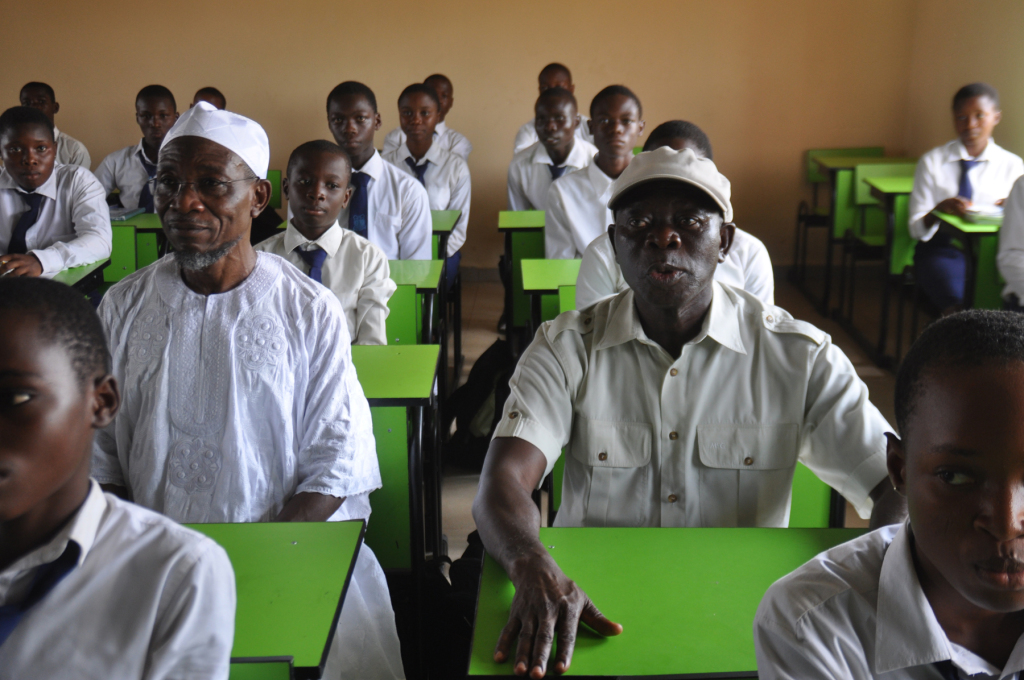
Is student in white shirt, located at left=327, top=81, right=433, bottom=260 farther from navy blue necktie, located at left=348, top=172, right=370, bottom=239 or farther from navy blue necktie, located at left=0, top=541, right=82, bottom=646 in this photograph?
navy blue necktie, located at left=0, top=541, right=82, bottom=646

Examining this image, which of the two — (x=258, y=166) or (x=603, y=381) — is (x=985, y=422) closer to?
(x=603, y=381)

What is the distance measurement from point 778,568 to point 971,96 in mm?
4040

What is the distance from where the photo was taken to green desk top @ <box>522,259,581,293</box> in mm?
3125

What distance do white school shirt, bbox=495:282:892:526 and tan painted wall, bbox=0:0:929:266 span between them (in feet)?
18.4

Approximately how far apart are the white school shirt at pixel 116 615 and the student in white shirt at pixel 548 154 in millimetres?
4229

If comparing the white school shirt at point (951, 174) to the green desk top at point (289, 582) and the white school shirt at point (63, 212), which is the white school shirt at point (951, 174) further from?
the green desk top at point (289, 582)

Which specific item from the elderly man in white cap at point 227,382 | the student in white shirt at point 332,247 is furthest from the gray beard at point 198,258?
the student in white shirt at point 332,247

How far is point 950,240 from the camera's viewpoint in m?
4.46

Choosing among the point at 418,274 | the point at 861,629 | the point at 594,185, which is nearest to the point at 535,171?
the point at 594,185

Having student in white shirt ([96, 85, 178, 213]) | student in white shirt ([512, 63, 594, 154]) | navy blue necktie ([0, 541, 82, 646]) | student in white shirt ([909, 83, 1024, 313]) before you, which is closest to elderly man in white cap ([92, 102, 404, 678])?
navy blue necktie ([0, 541, 82, 646])

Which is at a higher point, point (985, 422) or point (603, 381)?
point (985, 422)

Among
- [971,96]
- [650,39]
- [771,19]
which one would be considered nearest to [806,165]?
[771,19]

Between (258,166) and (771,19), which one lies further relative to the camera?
(771,19)

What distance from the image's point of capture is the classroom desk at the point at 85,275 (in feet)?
11.6
